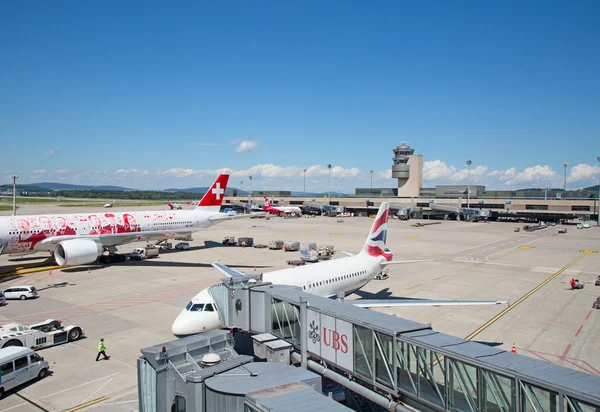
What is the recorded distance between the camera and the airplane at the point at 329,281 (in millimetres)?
20672

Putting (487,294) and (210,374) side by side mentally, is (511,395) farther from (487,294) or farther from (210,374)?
(487,294)

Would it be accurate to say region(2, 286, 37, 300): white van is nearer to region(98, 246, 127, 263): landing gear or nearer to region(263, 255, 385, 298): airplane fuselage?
region(98, 246, 127, 263): landing gear

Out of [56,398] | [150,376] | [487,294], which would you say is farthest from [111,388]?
[487,294]

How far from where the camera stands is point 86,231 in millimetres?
50438

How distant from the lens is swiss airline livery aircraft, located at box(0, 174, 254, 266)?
Answer: 45.4m

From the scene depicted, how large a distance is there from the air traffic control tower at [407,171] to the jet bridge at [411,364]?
157968 mm

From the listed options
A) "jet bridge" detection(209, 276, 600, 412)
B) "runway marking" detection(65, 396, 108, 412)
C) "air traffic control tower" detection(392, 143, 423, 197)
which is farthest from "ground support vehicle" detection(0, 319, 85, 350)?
"air traffic control tower" detection(392, 143, 423, 197)

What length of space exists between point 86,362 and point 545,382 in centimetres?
2193

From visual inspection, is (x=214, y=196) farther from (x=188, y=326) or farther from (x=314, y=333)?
(x=314, y=333)

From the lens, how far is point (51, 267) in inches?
1962

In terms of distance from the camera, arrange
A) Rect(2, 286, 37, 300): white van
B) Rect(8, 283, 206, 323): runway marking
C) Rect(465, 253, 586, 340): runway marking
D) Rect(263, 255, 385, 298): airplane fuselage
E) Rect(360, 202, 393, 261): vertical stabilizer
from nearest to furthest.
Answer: Rect(263, 255, 385, 298): airplane fuselage
Rect(465, 253, 586, 340): runway marking
Rect(8, 283, 206, 323): runway marking
Rect(360, 202, 393, 261): vertical stabilizer
Rect(2, 286, 37, 300): white van

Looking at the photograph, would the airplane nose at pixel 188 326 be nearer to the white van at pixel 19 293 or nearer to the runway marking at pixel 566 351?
the runway marking at pixel 566 351

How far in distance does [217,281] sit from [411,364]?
104 feet

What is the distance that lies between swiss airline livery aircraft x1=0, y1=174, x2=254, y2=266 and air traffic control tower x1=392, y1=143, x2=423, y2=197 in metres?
121
